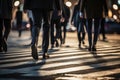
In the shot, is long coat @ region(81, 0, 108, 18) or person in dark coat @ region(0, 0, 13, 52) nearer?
person in dark coat @ region(0, 0, 13, 52)

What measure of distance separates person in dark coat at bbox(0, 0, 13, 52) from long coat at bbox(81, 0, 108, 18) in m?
2.16

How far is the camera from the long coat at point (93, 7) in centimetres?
1136

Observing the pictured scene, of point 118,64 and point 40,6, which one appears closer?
point 118,64

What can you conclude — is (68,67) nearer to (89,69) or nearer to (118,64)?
(89,69)

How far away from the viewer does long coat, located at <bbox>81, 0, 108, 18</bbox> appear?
11.4 metres

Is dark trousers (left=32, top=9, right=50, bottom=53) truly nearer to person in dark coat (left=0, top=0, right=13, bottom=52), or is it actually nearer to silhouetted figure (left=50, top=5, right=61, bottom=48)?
person in dark coat (left=0, top=0, right=13, bottom=52)

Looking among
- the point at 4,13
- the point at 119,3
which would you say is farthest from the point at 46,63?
the point at 119,3

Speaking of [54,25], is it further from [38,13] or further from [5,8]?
[38,13]

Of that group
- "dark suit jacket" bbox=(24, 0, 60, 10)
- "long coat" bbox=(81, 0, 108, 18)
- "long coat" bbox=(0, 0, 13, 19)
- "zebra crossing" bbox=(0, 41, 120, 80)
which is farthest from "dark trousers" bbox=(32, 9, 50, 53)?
"long coat" bbox=(81, 0, 108, 18)

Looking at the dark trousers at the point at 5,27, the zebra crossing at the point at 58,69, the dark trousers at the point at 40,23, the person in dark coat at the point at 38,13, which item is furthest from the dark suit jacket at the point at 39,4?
the dark trousers at the point at 5,27

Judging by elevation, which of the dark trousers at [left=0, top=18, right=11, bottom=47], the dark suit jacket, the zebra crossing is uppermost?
the dark suit jacket

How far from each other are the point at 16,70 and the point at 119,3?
15132 mm

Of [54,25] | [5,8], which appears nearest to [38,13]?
[5,8]

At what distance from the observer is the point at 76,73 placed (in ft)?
21.7
